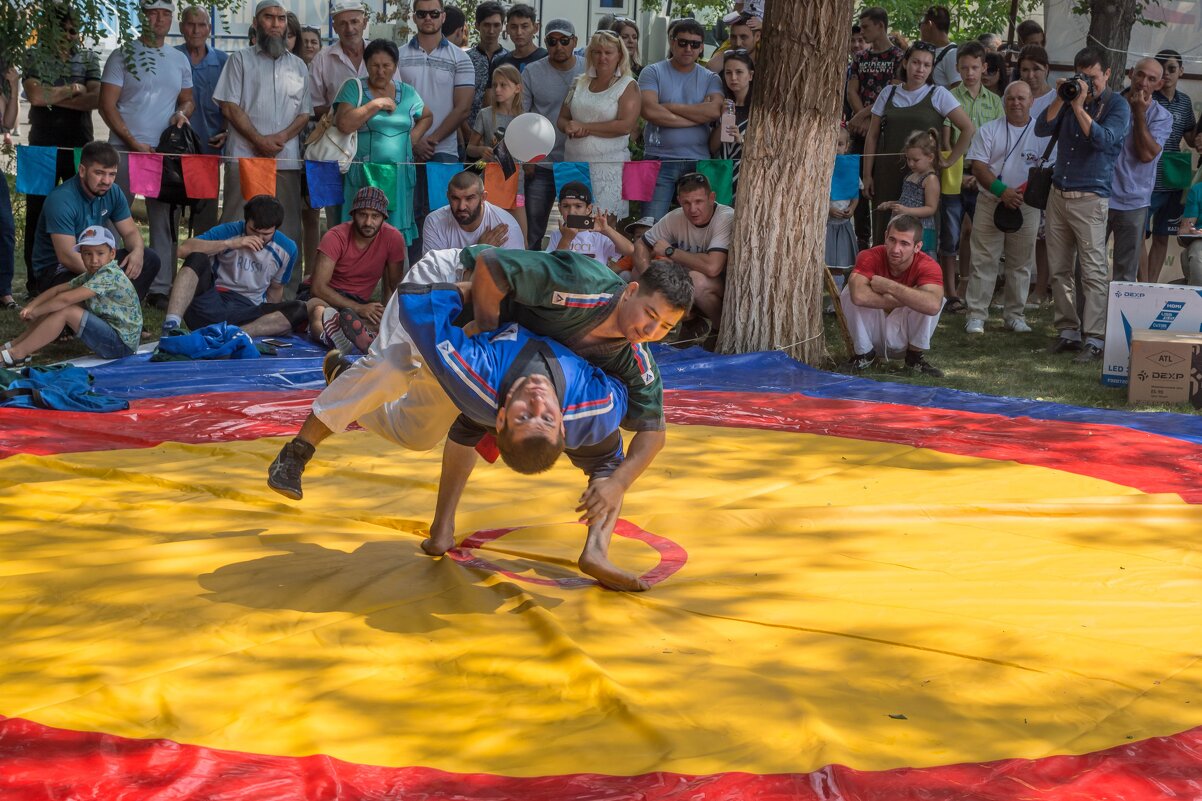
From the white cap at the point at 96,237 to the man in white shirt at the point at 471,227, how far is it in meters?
1.86

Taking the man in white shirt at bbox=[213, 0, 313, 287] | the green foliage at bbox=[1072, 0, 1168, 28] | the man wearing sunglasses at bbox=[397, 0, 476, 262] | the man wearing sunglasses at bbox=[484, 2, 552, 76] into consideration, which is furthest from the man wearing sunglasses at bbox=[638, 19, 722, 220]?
the green foliage at bbox=[1072, 0, 1168, 28]

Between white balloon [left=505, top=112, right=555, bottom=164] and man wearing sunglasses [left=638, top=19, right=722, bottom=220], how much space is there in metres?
0.79

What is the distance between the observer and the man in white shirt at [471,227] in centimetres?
801

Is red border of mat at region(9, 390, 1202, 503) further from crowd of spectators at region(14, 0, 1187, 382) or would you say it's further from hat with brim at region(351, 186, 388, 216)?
hat with brim at region(351, 186, 388, 216)

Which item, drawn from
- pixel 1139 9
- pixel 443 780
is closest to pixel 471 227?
pixel 443 780

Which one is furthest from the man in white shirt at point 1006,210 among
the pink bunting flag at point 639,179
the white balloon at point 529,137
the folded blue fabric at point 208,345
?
the folded blue fabric at point 208,345

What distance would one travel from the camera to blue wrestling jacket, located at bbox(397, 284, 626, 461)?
138 inches

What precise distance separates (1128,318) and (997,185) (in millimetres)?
1903

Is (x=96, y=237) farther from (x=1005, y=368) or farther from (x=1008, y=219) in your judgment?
(x=1008, y=219)

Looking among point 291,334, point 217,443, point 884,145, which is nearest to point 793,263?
point 884,145

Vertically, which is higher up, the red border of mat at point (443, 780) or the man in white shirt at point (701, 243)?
the man in white shirt at point (701, 243)

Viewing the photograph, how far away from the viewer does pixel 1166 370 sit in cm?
668

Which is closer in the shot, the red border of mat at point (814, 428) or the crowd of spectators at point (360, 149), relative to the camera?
the red border of mat at point (814, 428)

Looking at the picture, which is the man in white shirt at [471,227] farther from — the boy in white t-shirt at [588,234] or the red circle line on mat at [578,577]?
the red circle line on mat at [578,577]
